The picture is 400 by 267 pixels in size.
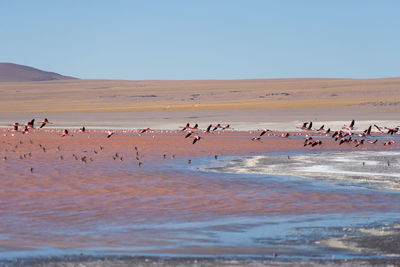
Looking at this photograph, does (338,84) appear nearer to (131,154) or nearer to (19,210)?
(131,154)

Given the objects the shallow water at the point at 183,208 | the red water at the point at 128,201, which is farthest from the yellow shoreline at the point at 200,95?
the shallow water at the point at 183,208

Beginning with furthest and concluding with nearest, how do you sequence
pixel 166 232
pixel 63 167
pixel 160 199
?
pixel 63 167 → pixel 160 199 → pixel 166 232

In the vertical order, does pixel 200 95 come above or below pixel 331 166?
above

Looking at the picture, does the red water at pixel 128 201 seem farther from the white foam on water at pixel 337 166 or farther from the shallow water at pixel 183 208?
the white foam on water at pixel 337 166

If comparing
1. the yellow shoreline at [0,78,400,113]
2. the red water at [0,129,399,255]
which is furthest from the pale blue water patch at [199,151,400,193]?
the yellow shoreline at [0,78,400,113]

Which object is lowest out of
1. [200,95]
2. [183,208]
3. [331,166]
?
[183,208]

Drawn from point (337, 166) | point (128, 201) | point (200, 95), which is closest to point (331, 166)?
point (337, 166)

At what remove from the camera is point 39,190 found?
53.6ft

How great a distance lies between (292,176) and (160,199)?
5.19m

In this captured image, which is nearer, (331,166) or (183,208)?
(183,208)

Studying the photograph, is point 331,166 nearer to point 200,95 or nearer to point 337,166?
point 337,166

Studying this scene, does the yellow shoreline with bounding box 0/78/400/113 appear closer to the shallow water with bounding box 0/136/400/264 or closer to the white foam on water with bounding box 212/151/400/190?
the white foam on water with bounding box 212/151/400/190

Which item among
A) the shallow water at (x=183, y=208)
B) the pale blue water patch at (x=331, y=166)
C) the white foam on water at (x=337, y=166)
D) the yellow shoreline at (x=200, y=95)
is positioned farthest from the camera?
the yellow shoreline at (x=200, y=95)

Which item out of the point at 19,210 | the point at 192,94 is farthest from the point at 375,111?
the point at 192,94
